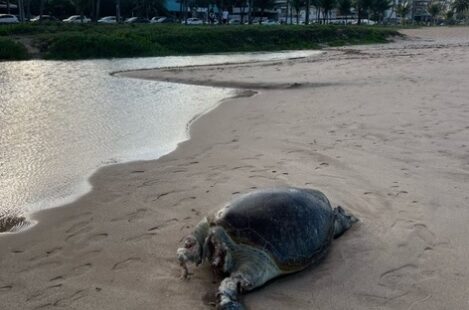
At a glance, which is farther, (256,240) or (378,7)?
(378,7)

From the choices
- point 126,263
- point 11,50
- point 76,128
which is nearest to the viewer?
point 126,263

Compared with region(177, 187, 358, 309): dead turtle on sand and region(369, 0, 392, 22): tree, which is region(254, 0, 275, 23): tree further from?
region(177, 187, 358, 309): dead turtle on sand

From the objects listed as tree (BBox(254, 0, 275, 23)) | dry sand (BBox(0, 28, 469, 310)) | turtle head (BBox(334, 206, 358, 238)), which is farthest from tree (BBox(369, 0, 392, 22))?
turtle head (BBox(334, 206, 358, 238))

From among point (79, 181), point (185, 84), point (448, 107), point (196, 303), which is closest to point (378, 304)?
point (196, 303)

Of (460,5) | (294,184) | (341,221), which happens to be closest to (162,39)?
(294,184)

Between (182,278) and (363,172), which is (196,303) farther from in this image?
(363,172)

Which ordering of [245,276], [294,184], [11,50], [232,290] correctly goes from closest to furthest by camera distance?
[232,290], [245,276], [294,184], [11,50]

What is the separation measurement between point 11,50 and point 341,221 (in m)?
25.6

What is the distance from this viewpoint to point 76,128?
27.7ft

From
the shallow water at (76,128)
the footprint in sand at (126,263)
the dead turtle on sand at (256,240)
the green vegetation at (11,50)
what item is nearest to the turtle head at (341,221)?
the dead turtle on sand at (256,240)

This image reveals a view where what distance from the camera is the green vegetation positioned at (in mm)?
25250

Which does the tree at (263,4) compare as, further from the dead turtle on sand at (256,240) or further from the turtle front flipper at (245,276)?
the turtle front flipper at (245,276)

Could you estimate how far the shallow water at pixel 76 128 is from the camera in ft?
17.9

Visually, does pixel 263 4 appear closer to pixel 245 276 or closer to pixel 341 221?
pixel 341 221
